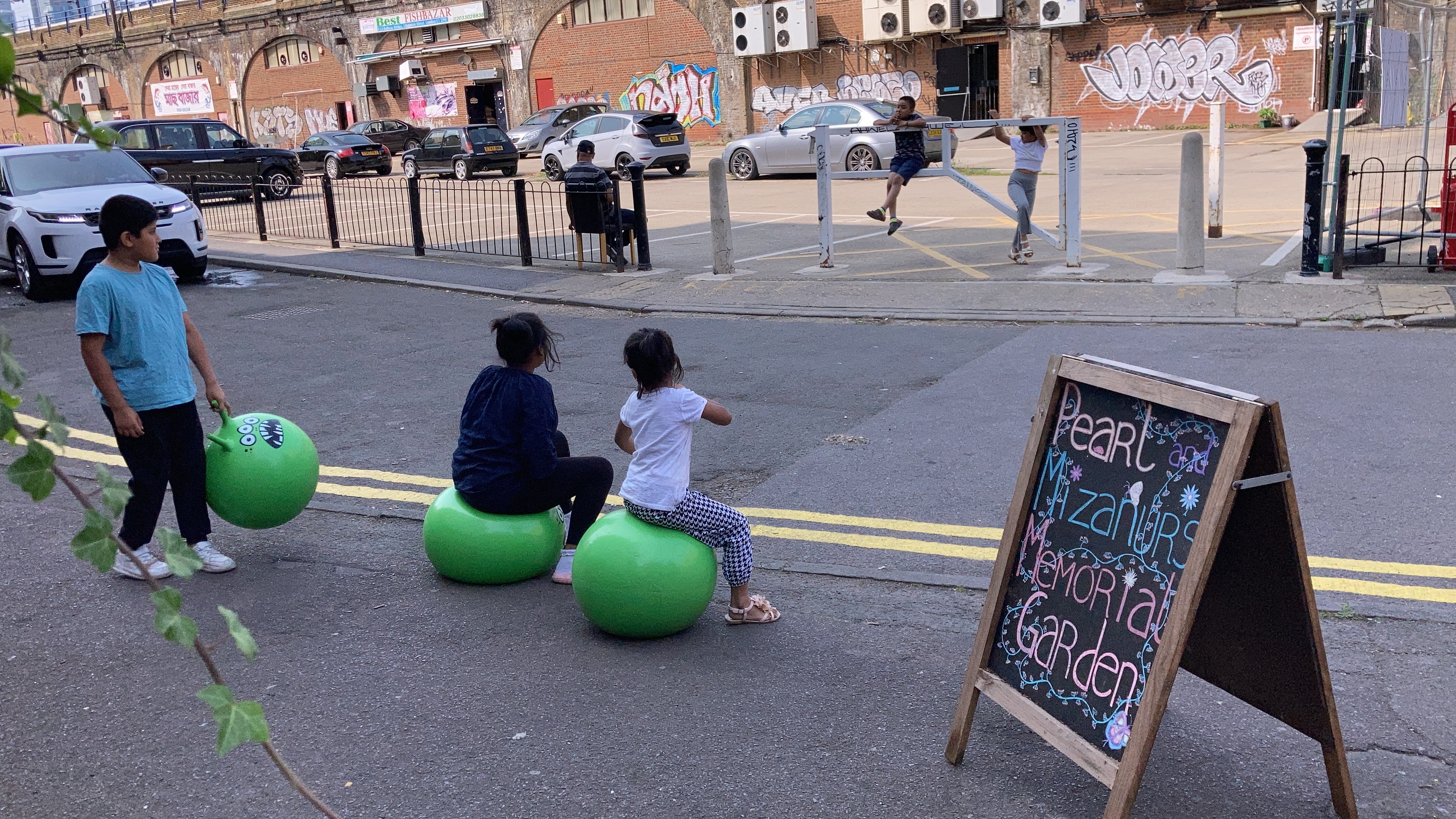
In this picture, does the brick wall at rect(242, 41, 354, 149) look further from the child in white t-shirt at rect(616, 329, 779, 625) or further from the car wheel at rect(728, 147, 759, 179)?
the child in white t-shirt at rect(616, 329, 779, 625)

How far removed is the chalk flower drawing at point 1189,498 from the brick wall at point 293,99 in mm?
48646

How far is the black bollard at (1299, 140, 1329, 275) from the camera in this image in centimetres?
1015

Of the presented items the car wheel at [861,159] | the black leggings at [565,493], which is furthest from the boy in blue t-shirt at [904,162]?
the car wheel at [861,159]

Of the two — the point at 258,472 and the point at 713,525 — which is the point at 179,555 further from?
the point at 258,472

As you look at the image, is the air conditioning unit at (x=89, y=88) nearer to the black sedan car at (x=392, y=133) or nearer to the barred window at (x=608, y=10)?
the black sedan car at (x=392, y=133)

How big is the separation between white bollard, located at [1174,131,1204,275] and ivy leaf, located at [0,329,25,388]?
10.1 meters

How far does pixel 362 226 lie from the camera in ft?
64.5

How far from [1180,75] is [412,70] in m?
28.0

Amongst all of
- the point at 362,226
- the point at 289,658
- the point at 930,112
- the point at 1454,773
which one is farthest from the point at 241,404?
the point at 930,112

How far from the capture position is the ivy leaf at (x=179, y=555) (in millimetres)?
1864

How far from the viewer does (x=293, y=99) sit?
162 ft

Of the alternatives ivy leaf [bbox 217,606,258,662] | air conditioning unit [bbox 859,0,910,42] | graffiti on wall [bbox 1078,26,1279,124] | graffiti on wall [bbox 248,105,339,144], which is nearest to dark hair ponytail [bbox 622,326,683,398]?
ivy leaf [bbox 217,606,258,662]

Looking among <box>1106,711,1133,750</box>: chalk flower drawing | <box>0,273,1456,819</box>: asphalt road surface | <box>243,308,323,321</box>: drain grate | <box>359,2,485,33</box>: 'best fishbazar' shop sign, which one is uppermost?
<box>359,2,485,33</box>: 'best fishbazar' shop sign

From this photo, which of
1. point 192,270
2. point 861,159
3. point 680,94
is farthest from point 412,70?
point 192,270
